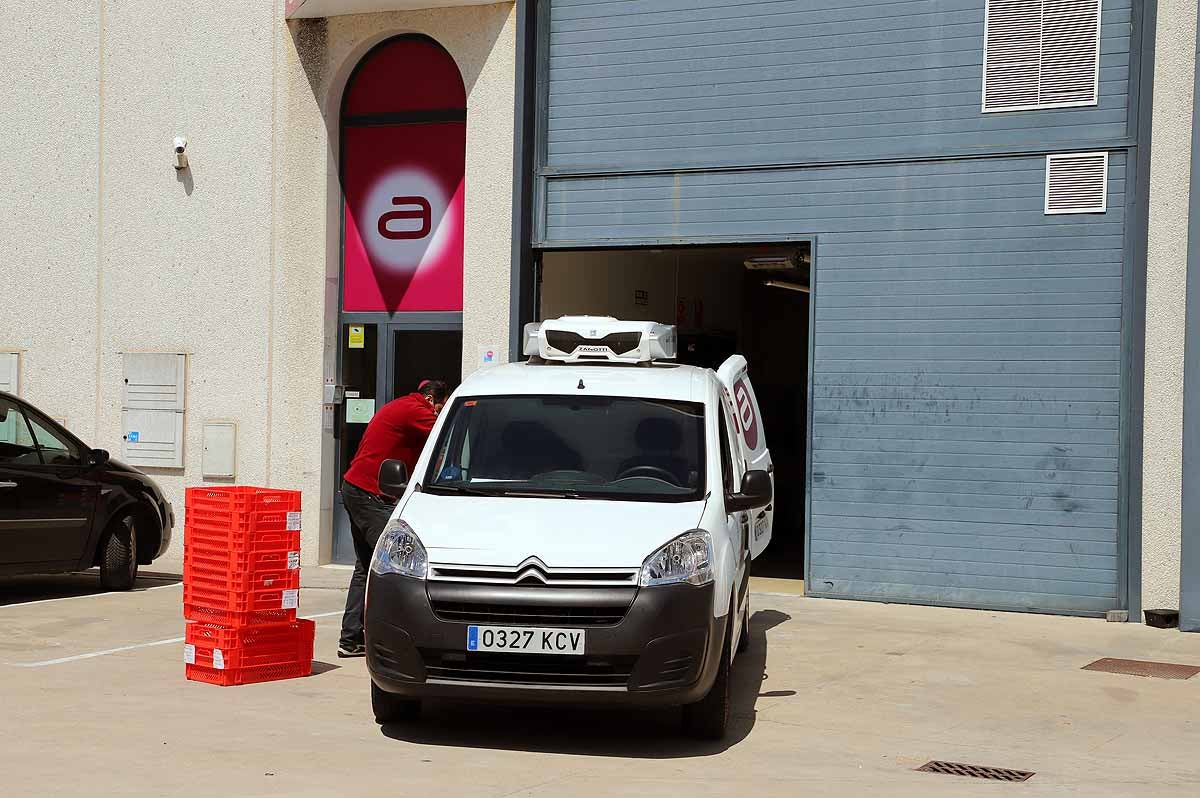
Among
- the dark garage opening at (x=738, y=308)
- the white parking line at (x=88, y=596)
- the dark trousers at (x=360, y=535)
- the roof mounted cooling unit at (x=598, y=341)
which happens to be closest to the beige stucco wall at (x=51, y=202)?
the white parking line at (x=88, y=596)

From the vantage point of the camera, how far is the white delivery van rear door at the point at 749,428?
10.1 meters

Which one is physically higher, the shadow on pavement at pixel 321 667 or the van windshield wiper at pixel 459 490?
the van windshield wiper at pixel 459 490

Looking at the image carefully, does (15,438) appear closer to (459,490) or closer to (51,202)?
(51,202)

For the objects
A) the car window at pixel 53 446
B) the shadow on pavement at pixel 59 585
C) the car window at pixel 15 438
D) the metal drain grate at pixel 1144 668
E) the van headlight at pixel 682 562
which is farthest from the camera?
the shadow on pavement at pixel 59 585

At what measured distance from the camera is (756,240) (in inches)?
535

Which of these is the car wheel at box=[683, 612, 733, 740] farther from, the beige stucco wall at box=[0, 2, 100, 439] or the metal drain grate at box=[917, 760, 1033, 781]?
the beige stucco wall at box=[0, 2, 100, 439]

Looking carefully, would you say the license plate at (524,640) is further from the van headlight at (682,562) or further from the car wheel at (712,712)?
the car wheel at (712,712)

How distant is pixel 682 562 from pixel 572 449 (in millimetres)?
1166

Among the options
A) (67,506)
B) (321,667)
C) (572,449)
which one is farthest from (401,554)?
(67,506)

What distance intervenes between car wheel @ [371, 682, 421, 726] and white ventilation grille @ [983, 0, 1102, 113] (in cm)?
→ 781

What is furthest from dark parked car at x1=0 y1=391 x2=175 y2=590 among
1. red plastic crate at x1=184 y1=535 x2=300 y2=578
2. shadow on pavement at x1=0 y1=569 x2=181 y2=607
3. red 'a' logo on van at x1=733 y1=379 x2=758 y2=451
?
red 'a' logo on van at x1=733 y1=379 x2=758 y2=451

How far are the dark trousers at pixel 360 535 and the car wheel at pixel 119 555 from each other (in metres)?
3.84

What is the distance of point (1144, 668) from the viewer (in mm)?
9953

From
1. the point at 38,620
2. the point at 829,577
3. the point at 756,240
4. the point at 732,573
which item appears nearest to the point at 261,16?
the point at 756,240
